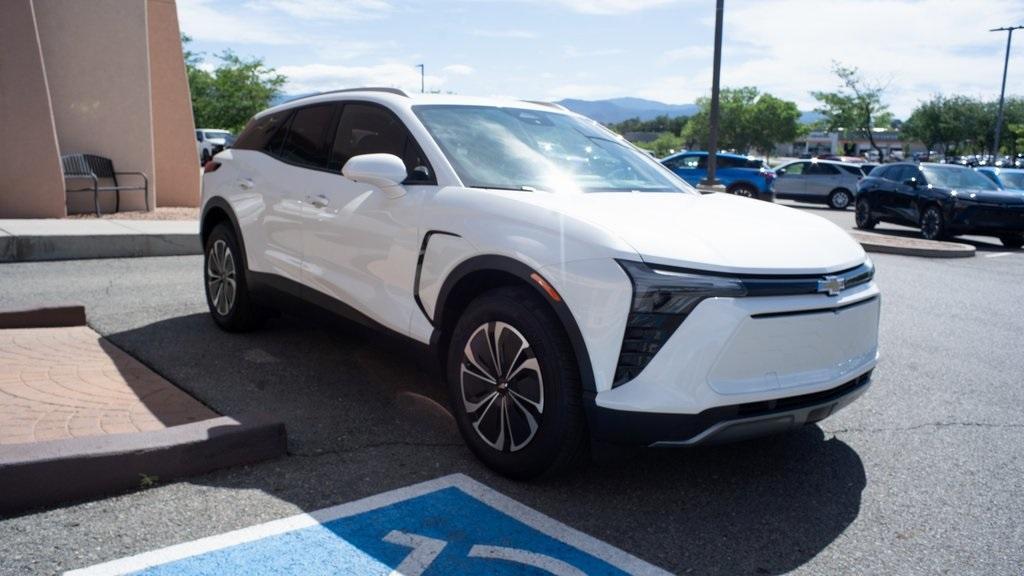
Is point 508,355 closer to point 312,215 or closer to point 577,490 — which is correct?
point 577,490

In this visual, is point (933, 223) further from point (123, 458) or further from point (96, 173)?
point (123, 458)

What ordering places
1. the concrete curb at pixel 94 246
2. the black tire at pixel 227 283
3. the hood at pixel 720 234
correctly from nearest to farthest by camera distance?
the hood at pixel 720 234 → the black tire at pixel 227 283 → the concrete curb at pixel 94 246

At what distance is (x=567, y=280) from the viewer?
361 cm

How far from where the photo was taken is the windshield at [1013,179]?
20194 millimetres

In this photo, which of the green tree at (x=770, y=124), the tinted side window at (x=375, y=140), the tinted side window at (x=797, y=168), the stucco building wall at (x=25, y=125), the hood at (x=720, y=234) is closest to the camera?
the hood at (x=720, y=234)

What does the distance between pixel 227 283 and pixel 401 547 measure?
367 cm

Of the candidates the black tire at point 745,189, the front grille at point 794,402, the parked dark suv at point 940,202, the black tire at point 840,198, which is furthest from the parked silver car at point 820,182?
the front grille at point 794,402

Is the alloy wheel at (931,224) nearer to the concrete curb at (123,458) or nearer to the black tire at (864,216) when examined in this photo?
the black tire at (864,216)

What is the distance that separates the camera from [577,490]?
3924 mm

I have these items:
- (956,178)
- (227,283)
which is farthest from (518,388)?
(956,178)

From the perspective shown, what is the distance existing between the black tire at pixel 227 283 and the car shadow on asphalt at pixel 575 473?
68 cm

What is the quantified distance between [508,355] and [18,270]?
790 centimetres

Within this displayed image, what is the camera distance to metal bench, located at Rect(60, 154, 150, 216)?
14.4m

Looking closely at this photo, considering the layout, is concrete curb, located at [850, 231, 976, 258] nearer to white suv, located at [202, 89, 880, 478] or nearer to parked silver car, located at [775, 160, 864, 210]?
white suv, located at [202, 89, 880, 478]
